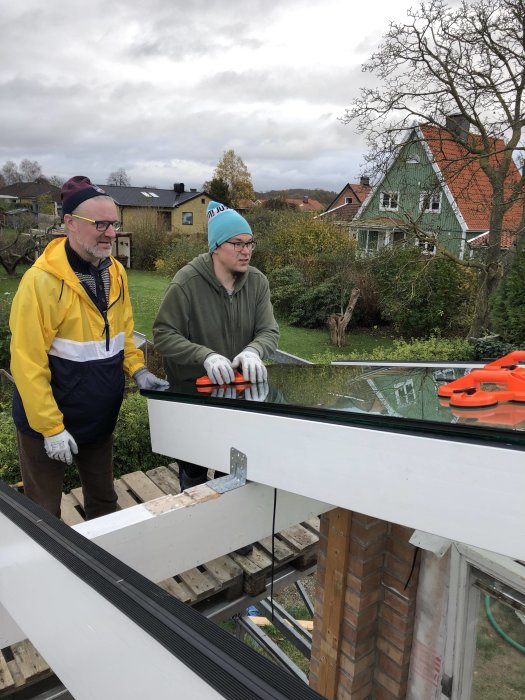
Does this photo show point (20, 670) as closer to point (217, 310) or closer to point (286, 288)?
point (217, 310)

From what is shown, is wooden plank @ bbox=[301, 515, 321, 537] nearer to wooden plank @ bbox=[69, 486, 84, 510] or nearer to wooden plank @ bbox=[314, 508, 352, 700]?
wooden plank @ bbox=[314, 508, 352, 700]

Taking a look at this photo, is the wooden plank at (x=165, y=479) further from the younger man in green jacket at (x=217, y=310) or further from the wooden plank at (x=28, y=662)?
the wooden plank at (x=28, y=662)

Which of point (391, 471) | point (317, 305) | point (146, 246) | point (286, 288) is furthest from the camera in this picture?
point (146, 246)

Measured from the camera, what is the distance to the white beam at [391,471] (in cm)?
131

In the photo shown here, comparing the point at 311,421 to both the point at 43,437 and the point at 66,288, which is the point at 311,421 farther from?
Result: the point at 43,437

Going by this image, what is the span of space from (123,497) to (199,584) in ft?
3.76

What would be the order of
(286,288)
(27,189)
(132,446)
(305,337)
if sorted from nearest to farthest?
(132,446), (305,337), (286,288), (27,189)

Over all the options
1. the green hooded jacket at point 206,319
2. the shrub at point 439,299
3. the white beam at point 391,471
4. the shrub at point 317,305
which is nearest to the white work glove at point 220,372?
the green hooded jacket at point 206,319

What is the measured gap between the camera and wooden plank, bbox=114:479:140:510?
12.2 ft

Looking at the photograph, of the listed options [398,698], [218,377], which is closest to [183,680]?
[218,377]

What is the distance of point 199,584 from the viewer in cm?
292

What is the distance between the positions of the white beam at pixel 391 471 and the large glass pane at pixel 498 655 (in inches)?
70.5

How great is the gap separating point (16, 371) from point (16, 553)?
1.20 m

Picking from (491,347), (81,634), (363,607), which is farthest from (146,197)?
(81,634)
